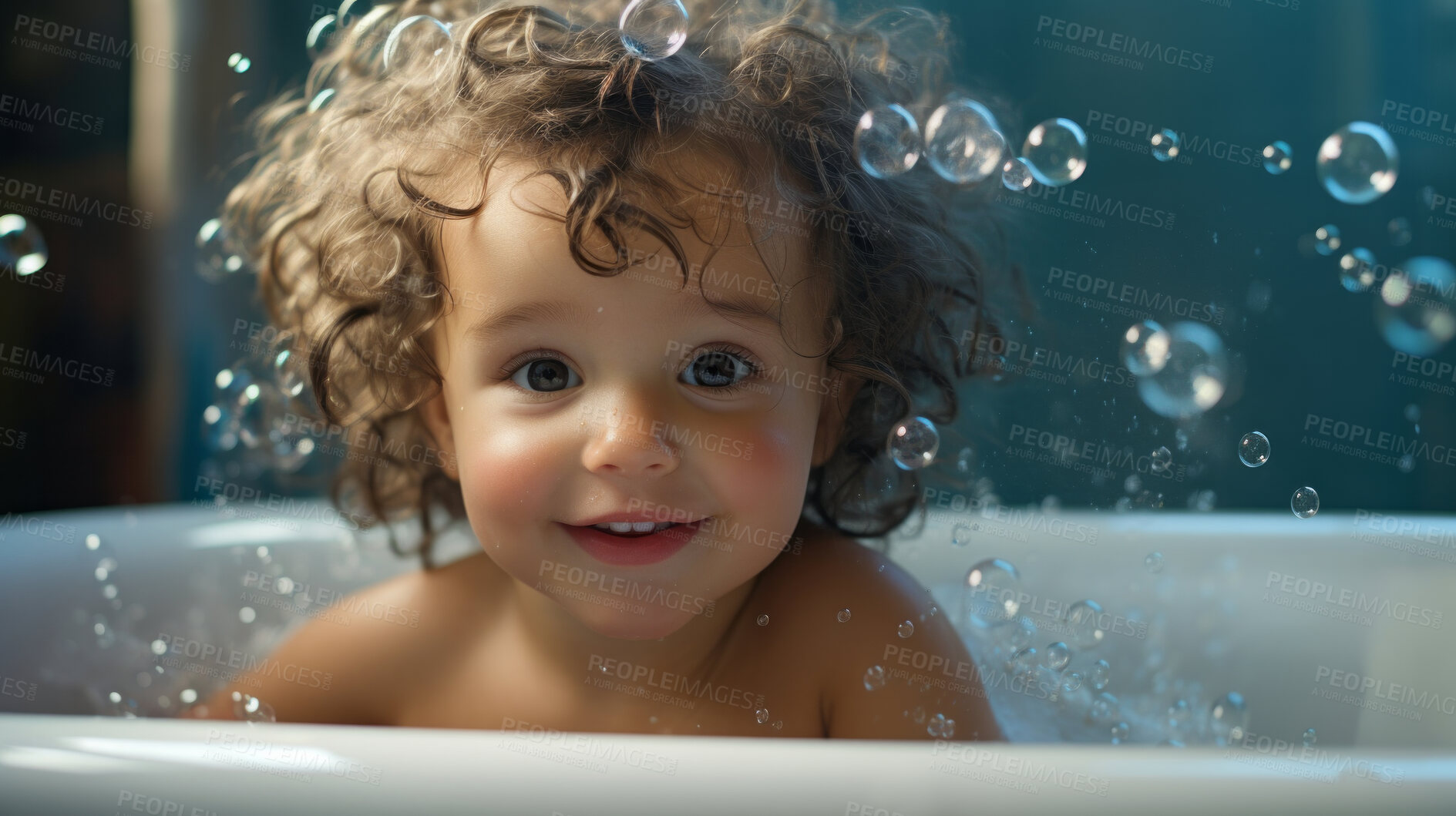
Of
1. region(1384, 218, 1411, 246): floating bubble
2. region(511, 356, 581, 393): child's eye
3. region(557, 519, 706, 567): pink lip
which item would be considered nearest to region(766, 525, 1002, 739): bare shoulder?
region(557, 519, 706, 567): pink lip

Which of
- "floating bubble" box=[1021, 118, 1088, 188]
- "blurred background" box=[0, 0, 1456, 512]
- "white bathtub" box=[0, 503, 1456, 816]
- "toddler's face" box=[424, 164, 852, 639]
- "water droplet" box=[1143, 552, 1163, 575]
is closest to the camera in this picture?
"white bathtub" box=[0, 503, 1456, 816]

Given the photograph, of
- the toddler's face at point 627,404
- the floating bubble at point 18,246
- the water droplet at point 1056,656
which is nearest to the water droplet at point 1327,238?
the water droplet at point 1056,656

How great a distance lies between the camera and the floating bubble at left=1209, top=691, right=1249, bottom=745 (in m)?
1.24

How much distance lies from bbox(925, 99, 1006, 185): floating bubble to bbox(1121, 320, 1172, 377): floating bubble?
202 millimetres

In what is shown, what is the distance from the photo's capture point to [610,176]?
81 centimetres

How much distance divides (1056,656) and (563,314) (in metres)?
0.55

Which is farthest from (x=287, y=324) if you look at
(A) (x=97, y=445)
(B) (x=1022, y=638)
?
(A) (x=97, y=445)

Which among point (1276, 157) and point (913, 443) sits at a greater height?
point (1276, 157)

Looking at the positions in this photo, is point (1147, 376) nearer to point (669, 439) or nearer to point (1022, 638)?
point (1022, 638)

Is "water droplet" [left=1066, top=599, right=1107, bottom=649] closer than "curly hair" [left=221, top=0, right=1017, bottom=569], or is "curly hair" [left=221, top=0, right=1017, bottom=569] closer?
"curly hair" [left=221, top=0, right=1017, bottom=569]

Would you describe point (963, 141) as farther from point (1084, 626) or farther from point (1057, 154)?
point (1084, 626)

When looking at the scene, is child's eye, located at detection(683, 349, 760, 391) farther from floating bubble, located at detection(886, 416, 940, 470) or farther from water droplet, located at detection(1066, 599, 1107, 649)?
water droplet, located at detection(1066, 599, 1107, 649)

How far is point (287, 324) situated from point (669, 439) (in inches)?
23.8

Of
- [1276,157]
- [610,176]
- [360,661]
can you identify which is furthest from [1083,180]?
[360,661]
